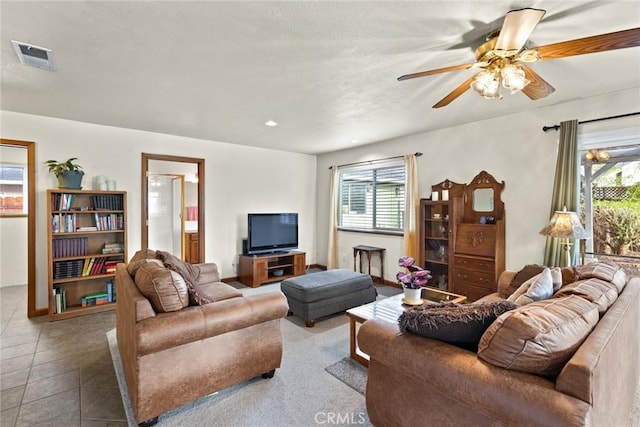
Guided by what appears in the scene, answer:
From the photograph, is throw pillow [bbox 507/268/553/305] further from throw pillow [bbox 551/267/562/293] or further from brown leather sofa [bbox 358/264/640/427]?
brown leather sofa [bbox 358/264/640/427]

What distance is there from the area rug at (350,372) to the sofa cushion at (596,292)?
1.42m

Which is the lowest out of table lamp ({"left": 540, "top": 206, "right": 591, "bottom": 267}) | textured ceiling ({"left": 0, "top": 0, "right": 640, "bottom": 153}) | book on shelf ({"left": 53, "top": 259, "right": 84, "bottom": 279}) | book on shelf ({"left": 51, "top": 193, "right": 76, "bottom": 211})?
book on shelf ({"left": 53, "top": 259, "right": 84, "bottom": 279})

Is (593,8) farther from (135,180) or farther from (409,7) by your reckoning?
(135,180)

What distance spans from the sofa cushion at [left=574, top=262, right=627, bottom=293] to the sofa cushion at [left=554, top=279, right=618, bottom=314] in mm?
130

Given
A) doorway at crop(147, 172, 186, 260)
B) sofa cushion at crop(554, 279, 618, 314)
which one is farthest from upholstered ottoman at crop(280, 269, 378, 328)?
doorway at crop(147, 172, 186, 260)

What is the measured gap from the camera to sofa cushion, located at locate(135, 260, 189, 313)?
1863mm

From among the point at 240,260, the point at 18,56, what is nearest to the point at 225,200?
the point at 240,260

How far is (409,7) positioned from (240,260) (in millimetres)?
4585

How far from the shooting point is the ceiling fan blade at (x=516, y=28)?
1.54m

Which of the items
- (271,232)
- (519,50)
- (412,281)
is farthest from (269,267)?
(519,50)

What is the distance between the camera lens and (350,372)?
241cm

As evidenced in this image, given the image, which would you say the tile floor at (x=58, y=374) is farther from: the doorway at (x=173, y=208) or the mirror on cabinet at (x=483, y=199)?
the mirror on cabinet at (x=483, y=199)

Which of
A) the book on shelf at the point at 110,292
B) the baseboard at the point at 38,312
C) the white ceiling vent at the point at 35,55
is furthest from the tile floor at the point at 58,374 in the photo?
the white ceiling vent at the point at 35,55

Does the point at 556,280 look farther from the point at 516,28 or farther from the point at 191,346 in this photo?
the point at 191,346
